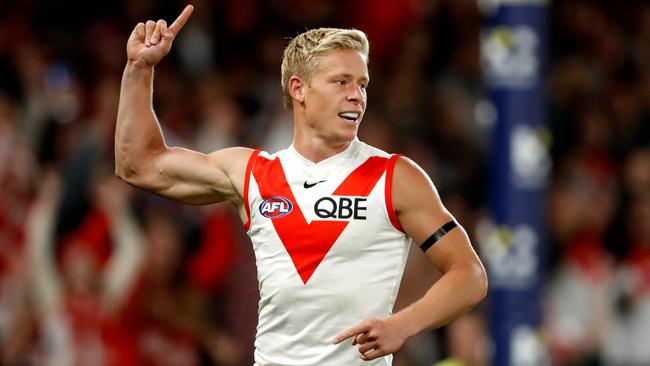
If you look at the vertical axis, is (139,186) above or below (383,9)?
below

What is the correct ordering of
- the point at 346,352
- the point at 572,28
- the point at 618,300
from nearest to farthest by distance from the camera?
the point at 346,352 < the point at 618,300 < the point at 572,28

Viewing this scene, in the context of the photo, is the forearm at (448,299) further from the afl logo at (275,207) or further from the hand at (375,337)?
the afl logo at (275,207)

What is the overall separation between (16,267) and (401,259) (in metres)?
5.16

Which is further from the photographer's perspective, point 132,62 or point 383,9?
point 383,9

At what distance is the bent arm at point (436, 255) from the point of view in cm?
471

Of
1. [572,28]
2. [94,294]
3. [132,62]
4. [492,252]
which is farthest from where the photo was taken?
[572,28]

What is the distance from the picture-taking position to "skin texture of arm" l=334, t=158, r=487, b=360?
14.7 feet

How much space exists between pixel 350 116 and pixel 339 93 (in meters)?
0.09

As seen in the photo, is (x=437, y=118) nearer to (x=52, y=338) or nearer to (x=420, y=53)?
(x=420, y=53)

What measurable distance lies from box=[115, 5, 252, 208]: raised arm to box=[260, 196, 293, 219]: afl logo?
281mm

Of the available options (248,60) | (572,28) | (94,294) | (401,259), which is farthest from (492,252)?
(572,28)

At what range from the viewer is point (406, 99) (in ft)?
37.1

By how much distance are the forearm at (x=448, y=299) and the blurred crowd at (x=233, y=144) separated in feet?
10.4

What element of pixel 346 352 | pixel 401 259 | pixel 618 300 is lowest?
Answer: pixel 618 300
